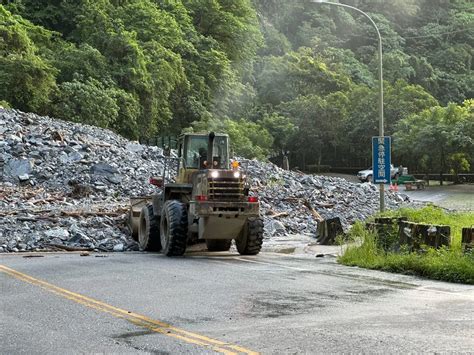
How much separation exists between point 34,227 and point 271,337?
59.3 ft

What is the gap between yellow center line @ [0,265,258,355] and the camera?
28.3 ft

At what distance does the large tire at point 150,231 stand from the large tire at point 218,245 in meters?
1.48

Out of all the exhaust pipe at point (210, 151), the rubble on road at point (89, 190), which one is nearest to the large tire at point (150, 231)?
the rubble on road at point (89, 190)

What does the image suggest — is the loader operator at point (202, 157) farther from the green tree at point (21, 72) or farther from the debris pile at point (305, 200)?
the green tree at point (21, 72)

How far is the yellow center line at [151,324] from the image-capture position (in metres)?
8.63

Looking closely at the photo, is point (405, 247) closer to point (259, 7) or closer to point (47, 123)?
point (47, 123)

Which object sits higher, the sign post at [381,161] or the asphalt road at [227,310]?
the sign post at [381,161]

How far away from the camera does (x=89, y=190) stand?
3475cm

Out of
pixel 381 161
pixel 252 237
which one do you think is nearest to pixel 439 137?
pixel 381 161

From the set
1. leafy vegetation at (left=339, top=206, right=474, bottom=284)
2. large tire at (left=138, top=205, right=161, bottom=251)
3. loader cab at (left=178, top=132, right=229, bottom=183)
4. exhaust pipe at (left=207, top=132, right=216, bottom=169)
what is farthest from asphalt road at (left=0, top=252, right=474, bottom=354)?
large tire at (left=138, top=205, right=161, bottom=251)

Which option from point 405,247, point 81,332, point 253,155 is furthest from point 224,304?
point 253,155

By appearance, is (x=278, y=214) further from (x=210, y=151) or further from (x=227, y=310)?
(x=227, y=310)

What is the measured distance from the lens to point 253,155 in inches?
2753

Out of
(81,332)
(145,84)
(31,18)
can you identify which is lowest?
(81,332)
